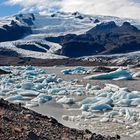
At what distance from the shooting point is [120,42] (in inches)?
6929

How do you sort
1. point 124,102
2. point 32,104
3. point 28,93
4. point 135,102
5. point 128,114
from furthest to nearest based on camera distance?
1. point 28,93
2. point 32,104
3. point 124,102
4. point 135,102
5. point 128,114

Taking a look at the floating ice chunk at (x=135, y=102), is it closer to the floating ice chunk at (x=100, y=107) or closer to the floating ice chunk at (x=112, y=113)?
the floating ice chunk at (x=100, y=107)

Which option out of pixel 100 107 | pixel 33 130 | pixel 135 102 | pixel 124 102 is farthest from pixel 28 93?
pixel 33 130

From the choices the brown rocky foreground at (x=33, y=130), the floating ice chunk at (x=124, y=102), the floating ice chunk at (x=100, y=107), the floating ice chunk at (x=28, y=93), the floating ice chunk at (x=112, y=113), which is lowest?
the brown rocky foreground at (x=33, y=130)

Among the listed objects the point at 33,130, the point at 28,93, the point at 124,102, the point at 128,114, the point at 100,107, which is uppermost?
the point at 28,93

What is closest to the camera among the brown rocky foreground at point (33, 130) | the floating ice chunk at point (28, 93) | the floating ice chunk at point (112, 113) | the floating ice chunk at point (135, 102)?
the brown rocky foreground at point (33, 130)

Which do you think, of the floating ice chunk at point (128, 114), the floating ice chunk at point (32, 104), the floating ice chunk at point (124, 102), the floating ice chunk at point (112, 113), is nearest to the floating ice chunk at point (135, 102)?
the floating ice chunk at point (124, 102)

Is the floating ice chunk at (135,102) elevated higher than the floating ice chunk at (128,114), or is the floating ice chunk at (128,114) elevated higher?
the floating ice chunk at (135,102)

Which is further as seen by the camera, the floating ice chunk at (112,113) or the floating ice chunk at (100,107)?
the floating ice chunk at (100,107)

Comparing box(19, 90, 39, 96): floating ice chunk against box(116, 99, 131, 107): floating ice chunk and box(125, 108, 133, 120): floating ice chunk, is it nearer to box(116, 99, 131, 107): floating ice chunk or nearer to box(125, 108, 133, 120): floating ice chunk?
box(116, 99, 131, 107): floating ice chunk

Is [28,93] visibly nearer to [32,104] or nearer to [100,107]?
[32,104]

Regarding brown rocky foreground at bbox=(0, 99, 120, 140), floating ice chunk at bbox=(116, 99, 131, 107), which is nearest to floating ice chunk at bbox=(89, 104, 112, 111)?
floating ice chunk at bbox=(116, 99, 131, 107)

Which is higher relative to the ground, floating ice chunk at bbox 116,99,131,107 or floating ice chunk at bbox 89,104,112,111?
floating ice chunk at bbox 116,99,131,107

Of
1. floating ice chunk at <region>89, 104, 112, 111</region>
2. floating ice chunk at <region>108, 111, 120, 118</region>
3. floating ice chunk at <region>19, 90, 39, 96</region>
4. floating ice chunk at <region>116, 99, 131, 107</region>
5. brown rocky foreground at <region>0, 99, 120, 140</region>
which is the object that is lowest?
brown rocky foreground at <region>0, 99, 120, 140</region>
